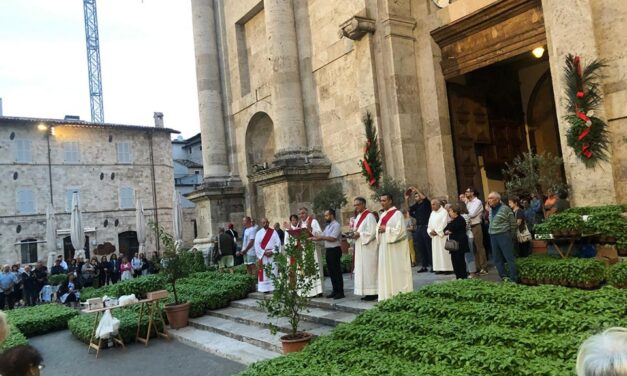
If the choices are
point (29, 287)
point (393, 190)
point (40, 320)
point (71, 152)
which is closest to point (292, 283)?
point (393, 190)

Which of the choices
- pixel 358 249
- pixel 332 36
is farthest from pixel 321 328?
pixel 332 36

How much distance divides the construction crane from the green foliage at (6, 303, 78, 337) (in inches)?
1956

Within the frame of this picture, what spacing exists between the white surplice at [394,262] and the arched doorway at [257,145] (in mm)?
11607

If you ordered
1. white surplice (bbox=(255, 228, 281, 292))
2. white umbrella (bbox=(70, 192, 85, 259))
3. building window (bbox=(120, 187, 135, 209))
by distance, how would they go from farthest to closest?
building window (bbox=(120, 187, 135, 209)), white umbrella (bbox=(70, 192, 85, 259)), white surplice (bbox=(255, 228, 281, 292))

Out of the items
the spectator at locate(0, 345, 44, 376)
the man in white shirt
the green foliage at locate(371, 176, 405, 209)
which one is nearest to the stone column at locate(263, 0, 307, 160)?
the green foliage at locate(371, 176, 405, 209)

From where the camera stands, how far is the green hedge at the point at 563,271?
753cm

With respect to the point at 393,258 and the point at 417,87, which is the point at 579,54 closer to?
the point at 417,87

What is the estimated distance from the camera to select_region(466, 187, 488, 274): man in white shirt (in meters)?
10.5

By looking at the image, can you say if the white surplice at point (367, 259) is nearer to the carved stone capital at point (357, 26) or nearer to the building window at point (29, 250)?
the carved stone capital at point (357, 26)

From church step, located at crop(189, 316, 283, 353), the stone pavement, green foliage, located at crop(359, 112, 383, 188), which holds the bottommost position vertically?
the stone pavement

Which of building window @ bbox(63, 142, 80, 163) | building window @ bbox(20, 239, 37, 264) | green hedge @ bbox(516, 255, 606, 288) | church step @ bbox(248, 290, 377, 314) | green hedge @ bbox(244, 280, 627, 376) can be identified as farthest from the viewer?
building window @ bbox(63, 142, 80, 163)

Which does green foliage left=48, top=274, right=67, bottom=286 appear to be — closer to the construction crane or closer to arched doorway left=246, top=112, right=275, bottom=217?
arched doorway left=246, top=112, right=275, bottom=217

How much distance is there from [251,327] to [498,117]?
10482 millimetres

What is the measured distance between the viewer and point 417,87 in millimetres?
14102
